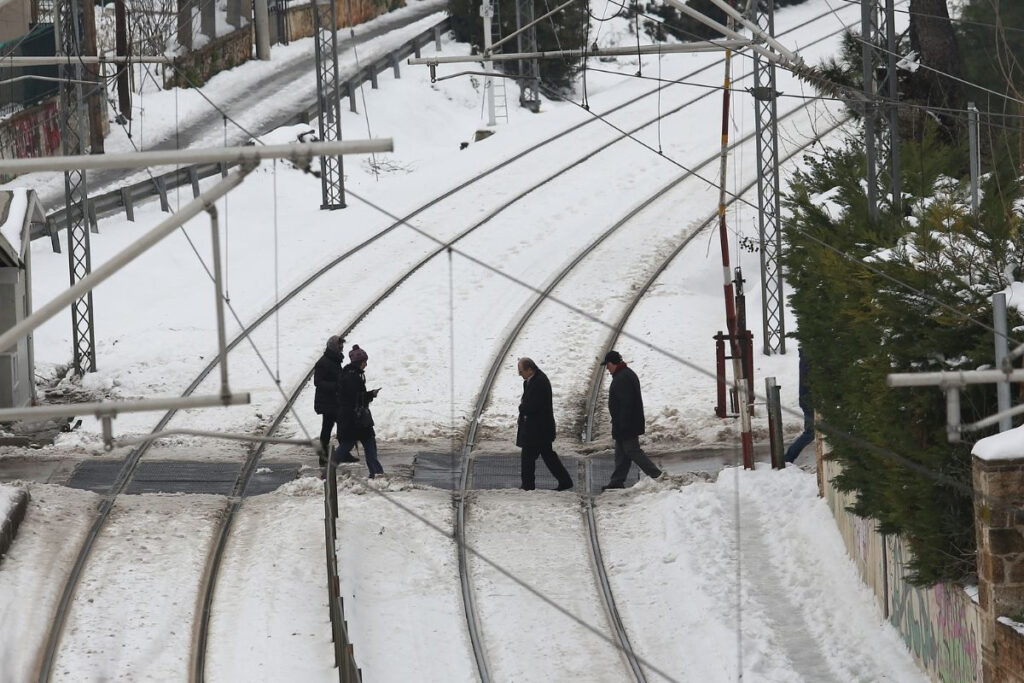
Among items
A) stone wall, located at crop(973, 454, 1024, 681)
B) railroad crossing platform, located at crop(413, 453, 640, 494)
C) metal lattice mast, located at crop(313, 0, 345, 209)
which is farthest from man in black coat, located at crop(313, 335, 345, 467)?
metal lattice mast, located at crop(313, 0, 345, 209)

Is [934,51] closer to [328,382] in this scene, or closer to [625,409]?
[625,409]

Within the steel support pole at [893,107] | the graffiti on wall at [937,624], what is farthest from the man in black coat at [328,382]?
the graffiti on wall at [937,624]

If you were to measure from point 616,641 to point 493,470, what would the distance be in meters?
Result: 5.09

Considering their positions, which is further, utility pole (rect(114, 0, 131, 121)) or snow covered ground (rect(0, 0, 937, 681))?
utility pole (rect(114, 0, 131, 121))

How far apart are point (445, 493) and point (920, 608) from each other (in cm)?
626

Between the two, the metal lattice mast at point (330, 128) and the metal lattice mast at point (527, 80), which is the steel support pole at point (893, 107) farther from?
the metal lattice mast at point (527, 80)

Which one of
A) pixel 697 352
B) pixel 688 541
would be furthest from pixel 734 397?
pixel 688 541

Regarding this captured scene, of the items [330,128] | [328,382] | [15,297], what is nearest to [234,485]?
[328,382]

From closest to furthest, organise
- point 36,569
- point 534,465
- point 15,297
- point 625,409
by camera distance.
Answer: point 36,569 < point 625,409 < point 534,465 < point 15,297

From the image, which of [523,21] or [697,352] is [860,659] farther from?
[523,21]

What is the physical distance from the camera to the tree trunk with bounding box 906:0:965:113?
22.5 metres

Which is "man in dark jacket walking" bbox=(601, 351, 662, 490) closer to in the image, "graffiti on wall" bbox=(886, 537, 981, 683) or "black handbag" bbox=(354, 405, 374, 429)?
"black handbag" bbox=(354, 405, 374, 429)

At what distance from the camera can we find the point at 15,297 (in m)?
21.2

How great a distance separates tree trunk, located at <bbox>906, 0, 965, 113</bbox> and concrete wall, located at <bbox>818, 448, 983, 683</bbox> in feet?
30.2
